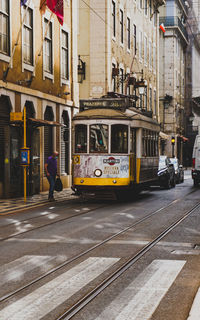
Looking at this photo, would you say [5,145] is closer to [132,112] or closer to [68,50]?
[132,112]

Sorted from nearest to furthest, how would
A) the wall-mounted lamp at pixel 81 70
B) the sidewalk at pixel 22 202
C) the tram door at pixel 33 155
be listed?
1. the sidewalk at pixel 22 202
2. the tram door at pixel 33 155
3. the wall-mounted lamp at pixel 81 70

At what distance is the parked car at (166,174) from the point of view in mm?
27172

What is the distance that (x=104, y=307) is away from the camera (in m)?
5.88

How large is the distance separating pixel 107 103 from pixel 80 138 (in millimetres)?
1608

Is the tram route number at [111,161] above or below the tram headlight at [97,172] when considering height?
above

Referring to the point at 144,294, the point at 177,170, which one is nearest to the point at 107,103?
the point at 177,170

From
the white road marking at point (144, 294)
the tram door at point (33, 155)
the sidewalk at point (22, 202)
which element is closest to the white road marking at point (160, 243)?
the white road marking at point (144, 294)

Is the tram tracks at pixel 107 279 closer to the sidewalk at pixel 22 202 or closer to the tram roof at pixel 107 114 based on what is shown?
the sidewalk at pixel 22 202

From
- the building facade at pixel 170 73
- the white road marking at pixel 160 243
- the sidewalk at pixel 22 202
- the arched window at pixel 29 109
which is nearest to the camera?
the white road marking at pixel 160 243

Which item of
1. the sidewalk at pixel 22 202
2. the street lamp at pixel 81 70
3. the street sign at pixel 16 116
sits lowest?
the sidewalk at pixel 22 202

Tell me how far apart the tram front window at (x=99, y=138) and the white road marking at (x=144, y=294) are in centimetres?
1083

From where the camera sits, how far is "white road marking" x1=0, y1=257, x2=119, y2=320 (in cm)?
567

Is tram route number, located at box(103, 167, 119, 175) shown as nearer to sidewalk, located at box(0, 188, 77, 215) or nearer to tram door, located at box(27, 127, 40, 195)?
sidewalk, located at box(0, 188, 77, 215)

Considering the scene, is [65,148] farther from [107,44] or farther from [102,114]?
[107,44]
